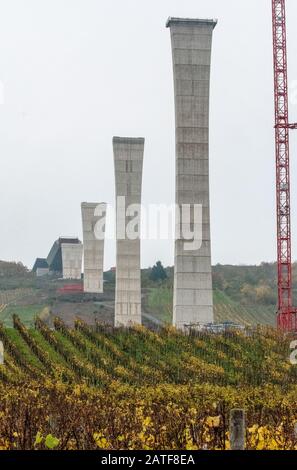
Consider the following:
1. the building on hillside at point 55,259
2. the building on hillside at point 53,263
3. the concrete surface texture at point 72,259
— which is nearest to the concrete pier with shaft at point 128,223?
the concrete surface texture at point 72,259

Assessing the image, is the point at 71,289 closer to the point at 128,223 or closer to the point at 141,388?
the point at 128,223

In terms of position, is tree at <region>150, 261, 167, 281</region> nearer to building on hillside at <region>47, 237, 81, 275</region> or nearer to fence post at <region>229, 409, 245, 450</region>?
building on hillside at <region>47, 237, 81, 275</region>

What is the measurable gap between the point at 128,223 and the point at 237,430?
48.8 metres

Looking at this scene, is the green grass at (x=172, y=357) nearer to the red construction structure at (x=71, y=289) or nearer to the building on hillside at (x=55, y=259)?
the red construction structure at (x=71, y=289)

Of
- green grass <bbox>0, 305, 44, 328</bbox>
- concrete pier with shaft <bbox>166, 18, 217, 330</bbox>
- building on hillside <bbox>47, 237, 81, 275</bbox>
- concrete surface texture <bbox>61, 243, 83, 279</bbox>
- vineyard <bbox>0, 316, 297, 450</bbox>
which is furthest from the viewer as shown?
building on hillside <bbox>47, 237, 81, 275</bbox>

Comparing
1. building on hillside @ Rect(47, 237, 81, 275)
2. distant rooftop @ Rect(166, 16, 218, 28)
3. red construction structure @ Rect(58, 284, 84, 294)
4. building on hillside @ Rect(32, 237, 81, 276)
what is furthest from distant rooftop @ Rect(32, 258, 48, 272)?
distant rooftop @ Rect(166, 16, 218, 28)

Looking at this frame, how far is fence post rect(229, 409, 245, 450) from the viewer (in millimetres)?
9539

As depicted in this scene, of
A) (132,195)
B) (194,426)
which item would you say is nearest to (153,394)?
(194,426)

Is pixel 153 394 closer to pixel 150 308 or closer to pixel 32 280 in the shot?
pixel 150 308

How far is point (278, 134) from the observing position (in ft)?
191

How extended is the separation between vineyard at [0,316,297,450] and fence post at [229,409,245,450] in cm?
177

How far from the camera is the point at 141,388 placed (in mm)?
25266

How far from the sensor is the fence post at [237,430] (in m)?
9.54
